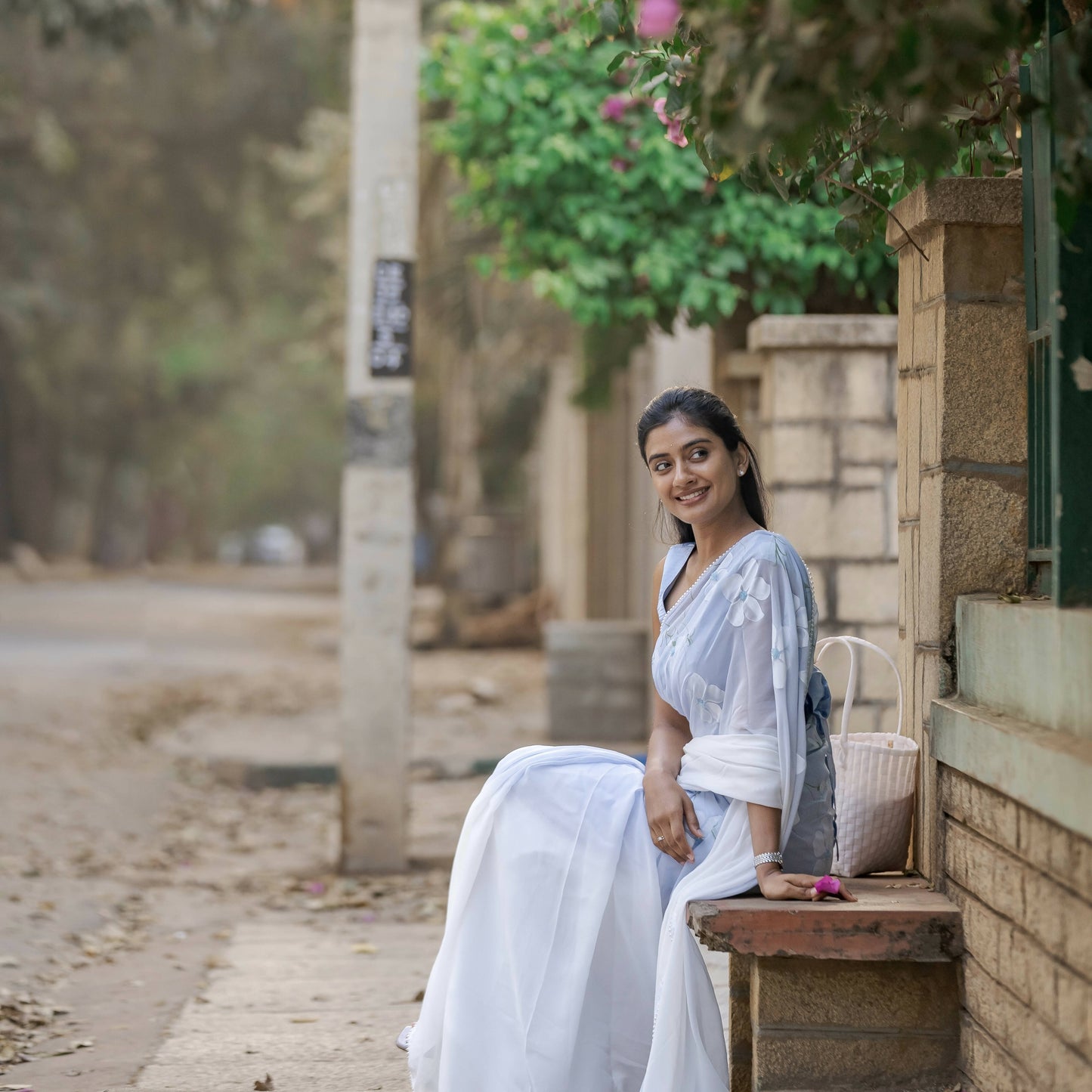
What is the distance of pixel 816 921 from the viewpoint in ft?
10.7

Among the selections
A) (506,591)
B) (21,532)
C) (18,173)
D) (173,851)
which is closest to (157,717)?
(173,851)

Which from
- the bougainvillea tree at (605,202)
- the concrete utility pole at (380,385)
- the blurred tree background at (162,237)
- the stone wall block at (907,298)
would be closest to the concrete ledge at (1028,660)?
the stone wall block at (907,298)

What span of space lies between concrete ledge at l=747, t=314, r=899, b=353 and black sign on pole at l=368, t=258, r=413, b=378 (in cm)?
165

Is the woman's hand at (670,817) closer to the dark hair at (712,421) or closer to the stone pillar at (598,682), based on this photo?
the dark hair at (712,421)

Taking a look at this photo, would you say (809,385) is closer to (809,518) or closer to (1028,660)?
(809,518)

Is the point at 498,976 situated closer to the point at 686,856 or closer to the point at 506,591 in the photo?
the point at 686,856

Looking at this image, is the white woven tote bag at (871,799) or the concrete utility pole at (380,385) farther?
the concrete utility pole at (380,385)

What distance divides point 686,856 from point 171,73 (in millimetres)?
24920

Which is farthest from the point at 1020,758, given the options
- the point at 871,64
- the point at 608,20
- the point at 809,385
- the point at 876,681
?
the point at 809,385

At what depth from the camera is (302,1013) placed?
4.89m

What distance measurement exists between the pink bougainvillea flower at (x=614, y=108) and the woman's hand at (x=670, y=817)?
4.26 meters

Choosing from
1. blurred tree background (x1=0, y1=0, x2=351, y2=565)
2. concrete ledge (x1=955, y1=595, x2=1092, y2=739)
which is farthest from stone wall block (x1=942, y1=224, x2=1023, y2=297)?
blurred tree background (x1=0, y1=0, x2=351, y2=565)

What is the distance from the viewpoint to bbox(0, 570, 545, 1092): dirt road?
520 cm

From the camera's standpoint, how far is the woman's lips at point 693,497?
3600mm
